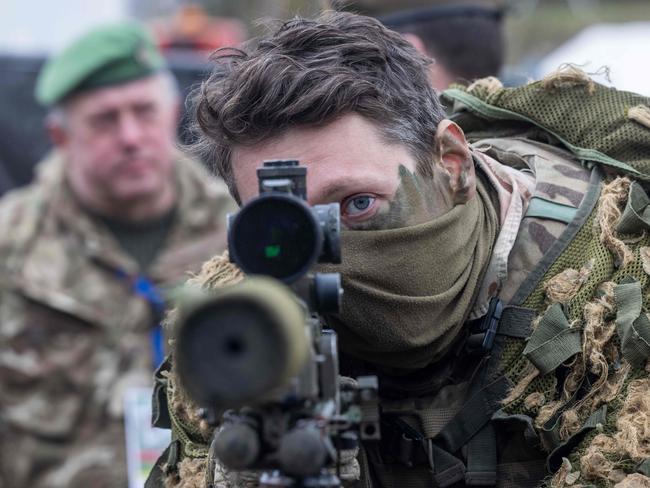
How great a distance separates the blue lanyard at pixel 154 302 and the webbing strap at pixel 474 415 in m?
3.81

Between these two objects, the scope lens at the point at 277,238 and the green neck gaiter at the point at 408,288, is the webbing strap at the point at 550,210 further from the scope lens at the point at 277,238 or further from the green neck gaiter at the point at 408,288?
the scope lens at the point at 277,238

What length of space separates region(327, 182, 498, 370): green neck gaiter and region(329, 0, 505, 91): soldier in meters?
3.22

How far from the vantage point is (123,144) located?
725cm

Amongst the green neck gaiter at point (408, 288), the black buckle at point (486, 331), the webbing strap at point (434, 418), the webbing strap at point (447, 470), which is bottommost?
the webbing strap at point (447, 470)

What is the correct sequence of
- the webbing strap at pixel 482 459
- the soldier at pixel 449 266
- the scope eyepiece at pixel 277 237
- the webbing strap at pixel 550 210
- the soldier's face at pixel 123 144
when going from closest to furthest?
the scope eyepiece at pixel 277 237, the soldier at pixel 449 266, the webbing strap at pixel 482 459, the webbing strap at pixel 550 210, the soldier's face at pixel 123 144

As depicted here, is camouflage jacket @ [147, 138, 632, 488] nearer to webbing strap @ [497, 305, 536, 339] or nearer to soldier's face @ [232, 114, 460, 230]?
webbing strap @ [497, 305, 536, 339]

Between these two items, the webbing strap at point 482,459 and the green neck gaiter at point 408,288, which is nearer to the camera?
the green neck gaiter at point 408,288

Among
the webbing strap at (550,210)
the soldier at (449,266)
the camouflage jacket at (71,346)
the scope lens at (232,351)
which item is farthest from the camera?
the camouflage jacket at (71,346)

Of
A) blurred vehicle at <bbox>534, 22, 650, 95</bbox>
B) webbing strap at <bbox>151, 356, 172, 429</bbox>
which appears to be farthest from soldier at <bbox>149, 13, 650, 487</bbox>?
blurred vehicle at <bbox>534, 22, 650, 95</bbox>

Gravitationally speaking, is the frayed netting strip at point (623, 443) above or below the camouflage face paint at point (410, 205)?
below

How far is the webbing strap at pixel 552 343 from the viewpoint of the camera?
3.04 m

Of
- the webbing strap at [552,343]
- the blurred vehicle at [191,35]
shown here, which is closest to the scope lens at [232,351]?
the webbing strap at [552,343]

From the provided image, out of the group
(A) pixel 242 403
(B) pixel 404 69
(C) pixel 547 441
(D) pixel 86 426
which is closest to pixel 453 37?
(D) pixel 86 426

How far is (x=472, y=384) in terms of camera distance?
3.22m
